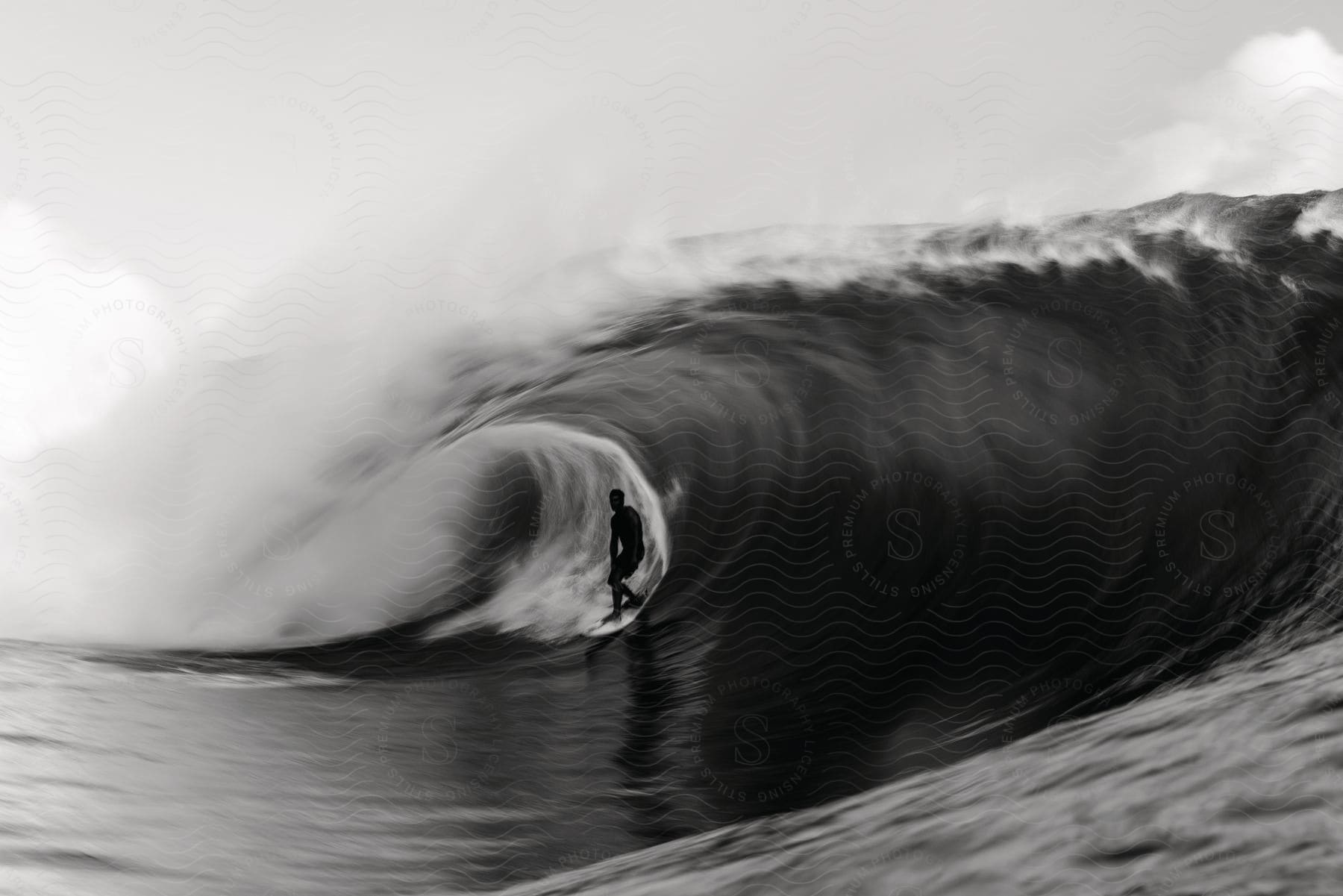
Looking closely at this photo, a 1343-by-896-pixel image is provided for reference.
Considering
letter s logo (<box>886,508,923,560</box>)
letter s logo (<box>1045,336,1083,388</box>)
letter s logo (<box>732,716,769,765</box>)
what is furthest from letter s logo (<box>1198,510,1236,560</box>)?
letter s logo (<box>732,716,769,765</box>)

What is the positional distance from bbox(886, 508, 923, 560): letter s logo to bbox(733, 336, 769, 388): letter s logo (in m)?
1.18

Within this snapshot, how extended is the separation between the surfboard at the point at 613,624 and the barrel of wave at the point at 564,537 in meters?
0.04

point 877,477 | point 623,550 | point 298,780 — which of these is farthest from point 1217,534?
point 298,780

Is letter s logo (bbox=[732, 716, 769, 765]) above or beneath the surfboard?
beneath

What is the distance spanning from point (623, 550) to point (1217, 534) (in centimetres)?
279

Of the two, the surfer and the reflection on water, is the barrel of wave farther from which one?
the reflection on water

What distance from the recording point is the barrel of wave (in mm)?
5121

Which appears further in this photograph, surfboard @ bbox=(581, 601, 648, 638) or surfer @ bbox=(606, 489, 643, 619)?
surfboard @ bbox=(581, 601, 648, 638)

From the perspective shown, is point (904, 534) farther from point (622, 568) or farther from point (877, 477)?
point (622, 568)

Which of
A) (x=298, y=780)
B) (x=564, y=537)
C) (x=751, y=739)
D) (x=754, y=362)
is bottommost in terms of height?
(x=751, y=739)

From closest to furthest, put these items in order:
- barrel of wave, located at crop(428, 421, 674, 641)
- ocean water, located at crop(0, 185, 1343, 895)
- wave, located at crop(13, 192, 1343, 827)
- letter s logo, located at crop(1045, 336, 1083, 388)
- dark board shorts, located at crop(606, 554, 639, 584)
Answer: ocean water, located at crop(0, 185, 1343, 895), wave, located at crop(13, 192, 1343, 827), dark board shorts, located at crop(606, 554, 639, 584), barrel of wave, located at crop(428, 421, 674, 641), letter s logo, located at crop(1045, 336, 1083, 388)

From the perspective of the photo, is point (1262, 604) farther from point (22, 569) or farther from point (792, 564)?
point (22, 569)

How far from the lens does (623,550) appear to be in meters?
4.80

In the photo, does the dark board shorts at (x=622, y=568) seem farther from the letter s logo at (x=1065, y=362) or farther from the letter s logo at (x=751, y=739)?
the letter s logo at (x=1065, y=362)
